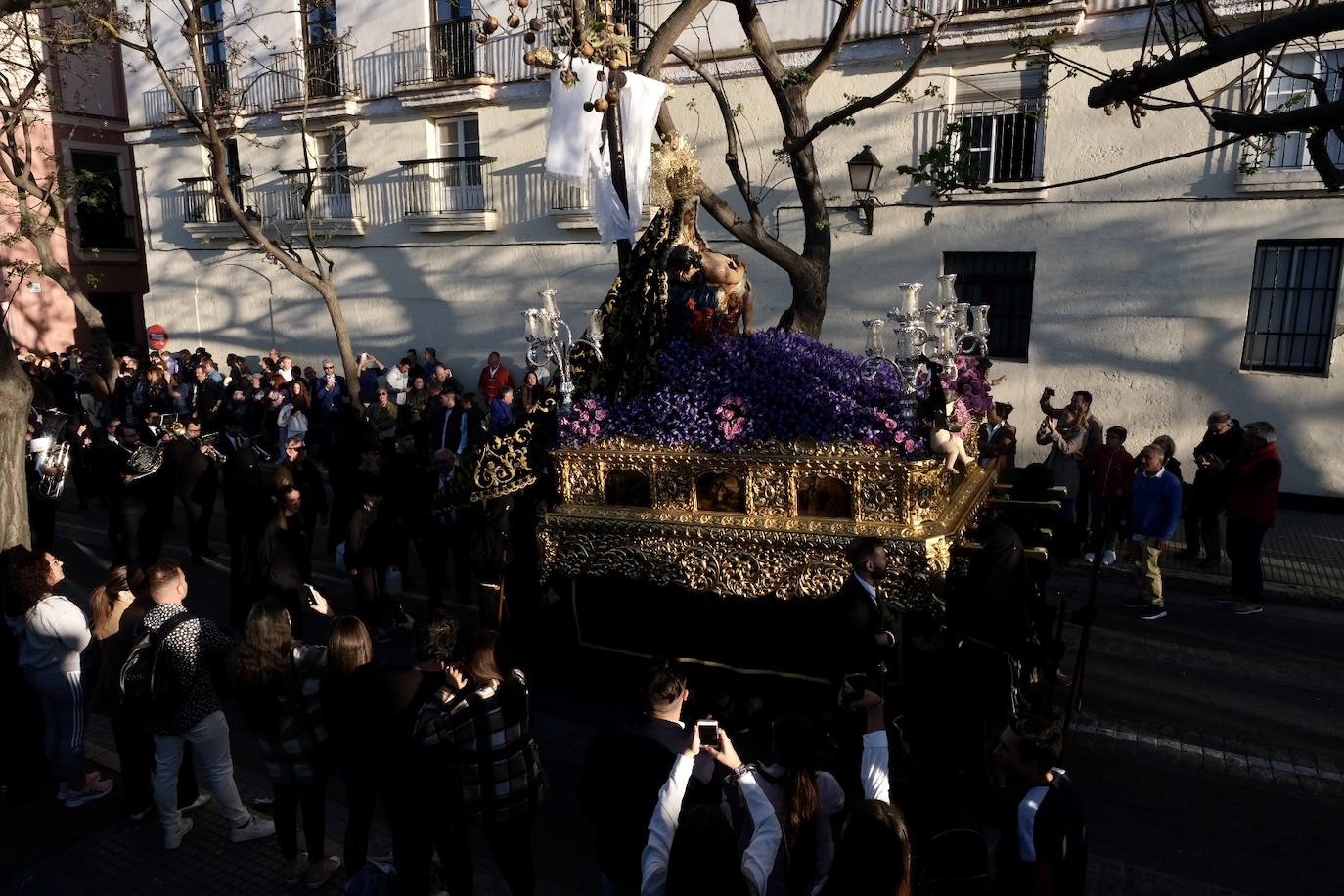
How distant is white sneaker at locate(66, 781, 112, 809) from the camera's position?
5246 millimetres

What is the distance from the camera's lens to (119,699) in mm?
4707

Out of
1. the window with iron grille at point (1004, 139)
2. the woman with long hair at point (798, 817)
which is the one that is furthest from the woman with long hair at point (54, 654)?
the window with iron grille at point (1004, 139)

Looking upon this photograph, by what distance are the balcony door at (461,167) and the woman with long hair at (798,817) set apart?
50.4 ft

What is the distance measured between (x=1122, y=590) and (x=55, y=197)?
1626 centimetres

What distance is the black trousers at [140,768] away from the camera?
4.95m

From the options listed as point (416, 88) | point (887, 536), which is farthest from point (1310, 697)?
A: point (416, 88)

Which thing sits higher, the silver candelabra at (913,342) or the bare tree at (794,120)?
the bare tree at (794,120)

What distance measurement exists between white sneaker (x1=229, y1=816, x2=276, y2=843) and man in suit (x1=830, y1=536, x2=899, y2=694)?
315cm

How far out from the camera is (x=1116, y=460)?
912 centimetres

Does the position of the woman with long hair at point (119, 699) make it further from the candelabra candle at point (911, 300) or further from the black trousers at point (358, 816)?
the candelabra candle at point (911, 300)

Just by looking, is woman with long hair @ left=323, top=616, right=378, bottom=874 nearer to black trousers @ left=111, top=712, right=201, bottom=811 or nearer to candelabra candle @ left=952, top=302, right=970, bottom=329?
black trousers @ left=111, top=712, right=201, bottom=811

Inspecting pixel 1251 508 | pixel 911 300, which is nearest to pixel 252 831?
pixel 911 300

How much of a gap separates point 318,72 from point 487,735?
1728 centimetres

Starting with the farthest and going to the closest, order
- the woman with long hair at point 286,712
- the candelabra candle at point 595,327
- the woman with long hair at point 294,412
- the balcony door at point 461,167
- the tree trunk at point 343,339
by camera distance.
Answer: the balcony door at point 461,167
the tree trunk at point 343,339
the woman with long hair at point 294,412
the candelabra candle at point 595,327
the woman with long hair at point 286,712
